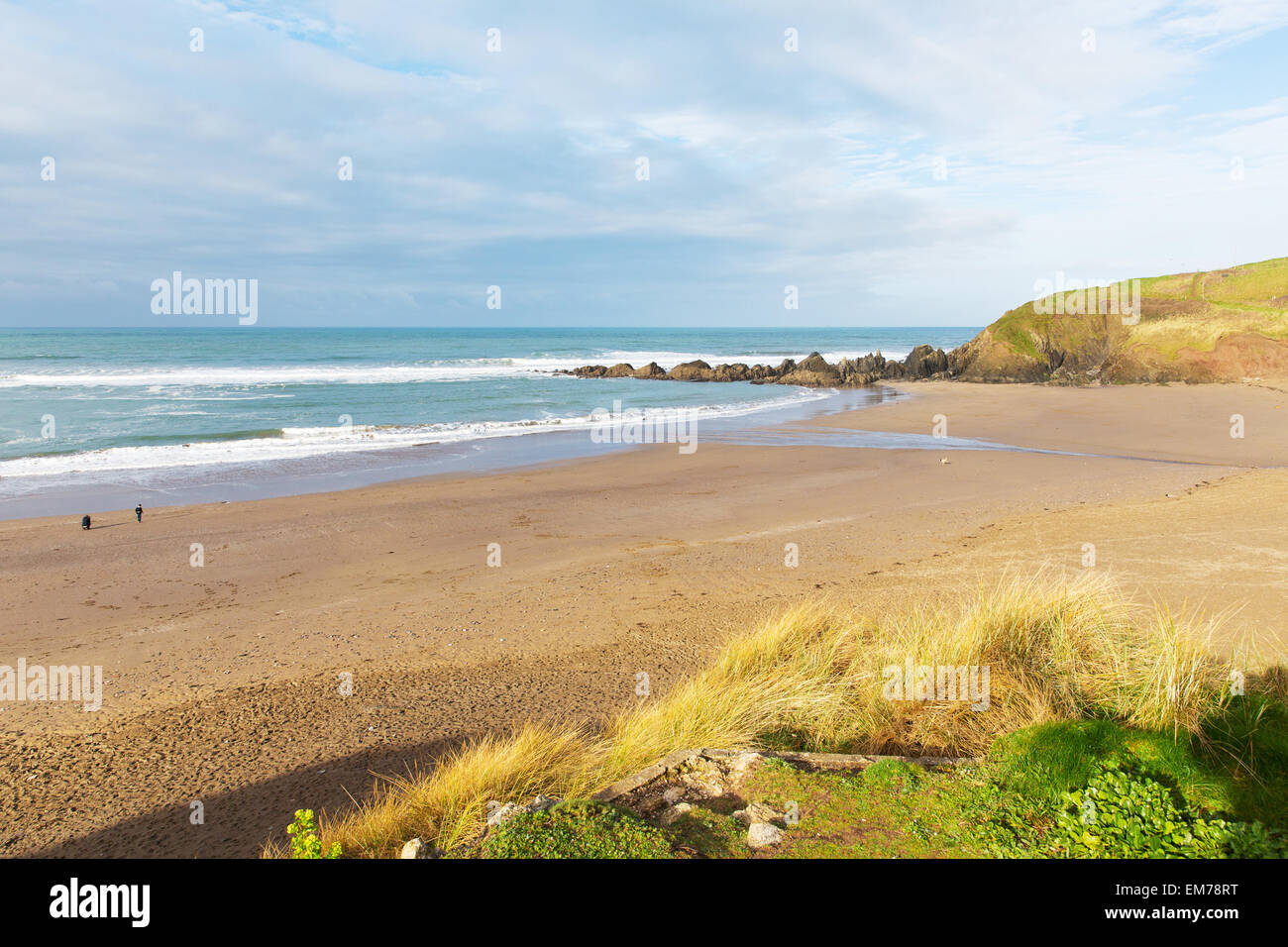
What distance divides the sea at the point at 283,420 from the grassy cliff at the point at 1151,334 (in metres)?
12.4

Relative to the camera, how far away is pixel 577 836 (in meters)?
3.49

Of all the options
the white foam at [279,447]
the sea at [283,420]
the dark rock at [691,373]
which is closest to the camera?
the sea at [283,420]

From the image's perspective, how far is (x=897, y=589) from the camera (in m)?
8.70

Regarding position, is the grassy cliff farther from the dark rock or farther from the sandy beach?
the sandy beach

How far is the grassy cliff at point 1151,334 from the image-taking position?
1407 inches

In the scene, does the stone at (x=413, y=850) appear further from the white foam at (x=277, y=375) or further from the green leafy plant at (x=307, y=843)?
the white foam at (x=277, y=375)

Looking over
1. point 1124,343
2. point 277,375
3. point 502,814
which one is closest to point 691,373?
point 1124,343

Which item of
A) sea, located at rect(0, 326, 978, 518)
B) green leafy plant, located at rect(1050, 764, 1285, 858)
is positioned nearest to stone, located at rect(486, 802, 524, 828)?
green leafy plant, located at rect(1050, 764, 1285, 858)

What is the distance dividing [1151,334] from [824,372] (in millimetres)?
17879

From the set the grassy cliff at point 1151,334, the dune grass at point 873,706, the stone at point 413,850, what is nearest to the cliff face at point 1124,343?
the grassy cliff at point 1151,334

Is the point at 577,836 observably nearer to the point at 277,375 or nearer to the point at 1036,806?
the point at 1036,806

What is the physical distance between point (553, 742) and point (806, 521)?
29.1 feet
